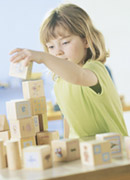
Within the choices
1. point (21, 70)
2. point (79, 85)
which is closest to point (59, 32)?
point (79, 85)

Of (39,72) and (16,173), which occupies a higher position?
(39,72)

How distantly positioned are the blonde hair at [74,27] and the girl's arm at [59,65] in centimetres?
34

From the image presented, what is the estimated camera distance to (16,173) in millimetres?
1015

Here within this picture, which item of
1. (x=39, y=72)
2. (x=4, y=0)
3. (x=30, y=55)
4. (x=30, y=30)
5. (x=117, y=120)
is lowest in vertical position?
(x=117, y=120)

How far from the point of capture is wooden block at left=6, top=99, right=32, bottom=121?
1278 millimetres

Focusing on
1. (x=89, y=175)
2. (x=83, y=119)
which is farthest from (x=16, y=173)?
(x=83, y=119)

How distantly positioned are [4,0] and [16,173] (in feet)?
13.7

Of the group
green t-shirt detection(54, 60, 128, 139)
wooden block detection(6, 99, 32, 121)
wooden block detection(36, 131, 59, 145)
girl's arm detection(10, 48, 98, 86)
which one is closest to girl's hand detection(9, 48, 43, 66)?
girl's arm detection(10, 48, 98, 86)

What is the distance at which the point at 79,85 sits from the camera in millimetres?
1660

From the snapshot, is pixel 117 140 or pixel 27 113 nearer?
pixel 117 140

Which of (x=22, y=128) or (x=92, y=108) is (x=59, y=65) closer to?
(x=22, y=128)

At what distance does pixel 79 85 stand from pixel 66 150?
2.00 ft

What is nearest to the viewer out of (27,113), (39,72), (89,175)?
(89,175)

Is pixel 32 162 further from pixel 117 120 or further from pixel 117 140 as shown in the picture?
pixel 117 120
